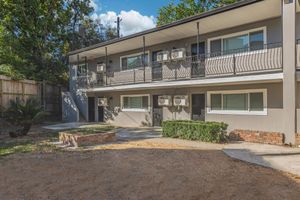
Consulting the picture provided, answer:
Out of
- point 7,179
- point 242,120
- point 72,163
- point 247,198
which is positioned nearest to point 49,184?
point 7,179

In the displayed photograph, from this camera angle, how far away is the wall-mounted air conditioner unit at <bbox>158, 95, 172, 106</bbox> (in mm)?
16375

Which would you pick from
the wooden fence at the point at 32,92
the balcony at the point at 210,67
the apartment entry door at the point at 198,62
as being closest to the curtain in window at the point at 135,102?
the balcony at the point at 210,67

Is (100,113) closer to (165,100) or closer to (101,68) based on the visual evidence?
(101,68)

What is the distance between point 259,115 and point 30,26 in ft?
69.3

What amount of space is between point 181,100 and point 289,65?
6.52 m

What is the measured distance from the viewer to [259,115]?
494 inches

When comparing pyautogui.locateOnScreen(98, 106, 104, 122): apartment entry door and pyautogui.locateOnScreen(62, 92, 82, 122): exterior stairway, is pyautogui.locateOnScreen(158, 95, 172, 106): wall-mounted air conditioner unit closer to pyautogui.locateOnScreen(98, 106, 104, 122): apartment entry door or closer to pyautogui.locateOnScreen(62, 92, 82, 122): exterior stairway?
pyautogui.locateOnScreen(98, 106, 104, 122): apartment entry door

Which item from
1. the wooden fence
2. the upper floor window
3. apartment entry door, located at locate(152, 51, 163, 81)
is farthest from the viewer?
the upper floor window

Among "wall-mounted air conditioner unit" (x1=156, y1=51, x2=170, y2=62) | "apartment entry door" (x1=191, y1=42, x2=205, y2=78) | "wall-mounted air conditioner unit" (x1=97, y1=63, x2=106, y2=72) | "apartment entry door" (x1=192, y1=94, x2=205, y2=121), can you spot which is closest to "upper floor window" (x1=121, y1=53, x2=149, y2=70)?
"wall-mounted air conditioner unit" (x1=97, y1=63, x2=106, y2=72)

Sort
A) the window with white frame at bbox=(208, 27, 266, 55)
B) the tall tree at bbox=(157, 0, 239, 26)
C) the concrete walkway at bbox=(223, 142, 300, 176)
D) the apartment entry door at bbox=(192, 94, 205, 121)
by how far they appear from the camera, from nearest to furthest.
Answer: the concrete walkway at bbox=(223, 142, 300, 176) → the window with white frame at bbox=(208, 27, 266, 55) → the apartment entry door at bbox=(192, 94, 205, 121) → the tall tree at bbox=(157, 0, 239, 26)

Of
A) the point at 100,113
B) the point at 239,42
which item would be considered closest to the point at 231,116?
the point at 239,42

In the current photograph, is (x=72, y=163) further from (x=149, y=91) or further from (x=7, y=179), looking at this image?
(x=149, y=91)

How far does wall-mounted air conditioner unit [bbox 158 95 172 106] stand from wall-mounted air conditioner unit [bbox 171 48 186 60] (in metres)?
2.40

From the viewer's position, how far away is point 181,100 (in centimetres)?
1572
